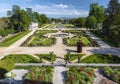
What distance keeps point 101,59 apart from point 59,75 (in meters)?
11.3

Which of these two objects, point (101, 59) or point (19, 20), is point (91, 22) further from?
point (101, 59)

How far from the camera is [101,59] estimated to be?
3262cm

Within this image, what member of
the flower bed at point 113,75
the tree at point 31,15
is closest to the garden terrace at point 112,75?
the flower bed at point 113,75

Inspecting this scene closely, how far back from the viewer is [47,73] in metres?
23.3

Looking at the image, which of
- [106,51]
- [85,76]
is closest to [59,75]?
[85,76]

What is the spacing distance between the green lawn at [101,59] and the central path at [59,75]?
5.88 m

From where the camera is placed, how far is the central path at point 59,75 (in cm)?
2228

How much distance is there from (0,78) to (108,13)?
164ft

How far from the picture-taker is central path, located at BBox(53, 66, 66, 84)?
2228 centimetres

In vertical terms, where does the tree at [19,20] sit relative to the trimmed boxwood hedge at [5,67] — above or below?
above

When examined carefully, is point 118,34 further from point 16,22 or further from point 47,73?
point 16,22

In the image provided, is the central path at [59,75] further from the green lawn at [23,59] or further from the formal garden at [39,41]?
the formal garden at [39,41]

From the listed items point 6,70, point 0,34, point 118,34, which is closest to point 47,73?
point 6,70

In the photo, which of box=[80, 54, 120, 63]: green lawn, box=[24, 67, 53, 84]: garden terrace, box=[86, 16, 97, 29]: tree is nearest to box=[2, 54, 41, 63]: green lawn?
box=[24, 67, 53, 84]: garden terrace
